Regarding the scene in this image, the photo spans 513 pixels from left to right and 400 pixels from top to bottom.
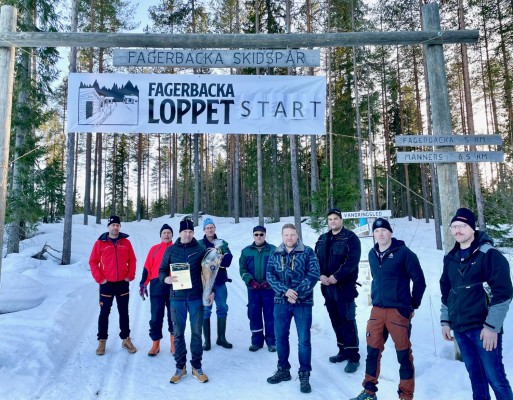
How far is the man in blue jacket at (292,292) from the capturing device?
14.4 feet

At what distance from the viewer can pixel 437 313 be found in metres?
6.80

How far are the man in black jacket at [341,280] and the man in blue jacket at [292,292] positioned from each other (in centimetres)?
58

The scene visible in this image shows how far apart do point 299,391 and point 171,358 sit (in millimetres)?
2130

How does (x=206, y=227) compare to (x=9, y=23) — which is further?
(x=206, y=227)

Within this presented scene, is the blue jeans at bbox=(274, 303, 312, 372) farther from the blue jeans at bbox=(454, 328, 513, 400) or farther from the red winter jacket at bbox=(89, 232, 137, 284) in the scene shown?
the red winter jacket at bbox=(89, 232, 137, 284)

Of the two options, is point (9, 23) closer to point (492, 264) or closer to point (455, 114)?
point (492, 264)

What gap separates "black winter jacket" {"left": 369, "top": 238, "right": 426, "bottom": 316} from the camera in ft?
12.8

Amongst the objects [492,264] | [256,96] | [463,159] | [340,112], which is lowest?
[492,264]

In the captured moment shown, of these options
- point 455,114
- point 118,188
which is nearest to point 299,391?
point 455,114

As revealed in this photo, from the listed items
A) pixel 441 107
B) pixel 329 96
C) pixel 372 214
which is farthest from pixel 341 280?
pixel 329 96

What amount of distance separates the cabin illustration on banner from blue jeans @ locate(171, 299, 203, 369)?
9.23 ft

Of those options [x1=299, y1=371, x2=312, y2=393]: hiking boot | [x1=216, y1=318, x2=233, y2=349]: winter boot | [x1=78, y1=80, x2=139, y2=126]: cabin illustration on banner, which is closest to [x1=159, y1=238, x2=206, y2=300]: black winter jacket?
[x1=216, y1=318, x2=233, y2=349]: winter boot

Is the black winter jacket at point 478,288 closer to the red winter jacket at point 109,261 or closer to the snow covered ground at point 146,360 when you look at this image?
the snow covered ground at point 146,360

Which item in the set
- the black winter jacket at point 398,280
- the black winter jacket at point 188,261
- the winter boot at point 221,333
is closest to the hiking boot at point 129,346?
the winter boot at point 221,333
